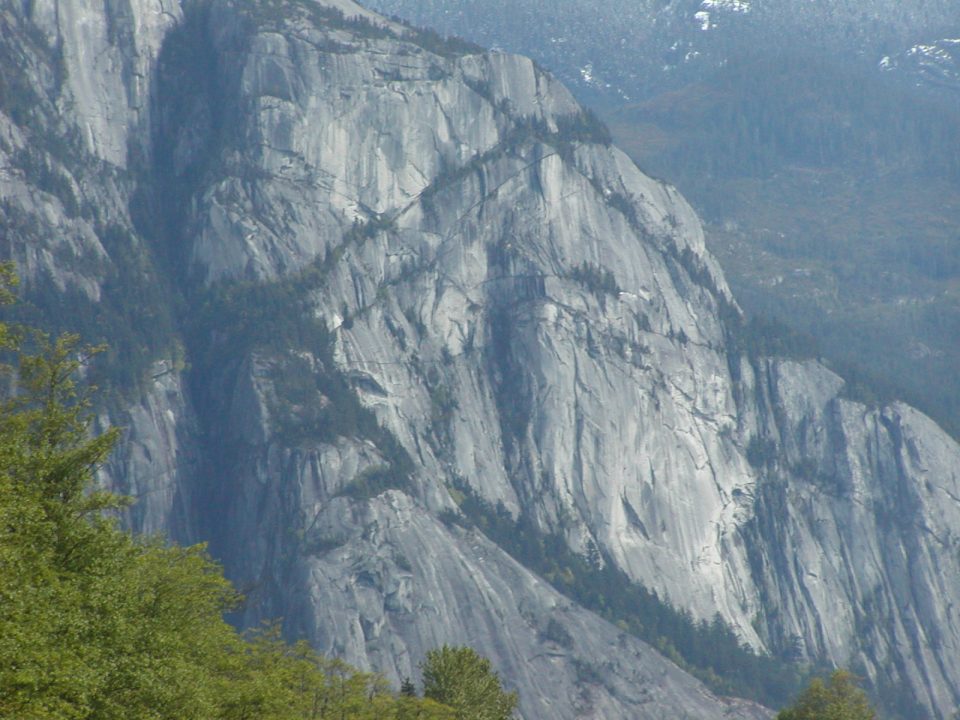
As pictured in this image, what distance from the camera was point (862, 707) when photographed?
13262 centimetres

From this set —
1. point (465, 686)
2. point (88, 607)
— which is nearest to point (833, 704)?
point (465, 686)

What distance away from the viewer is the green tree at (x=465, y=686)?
110 metres

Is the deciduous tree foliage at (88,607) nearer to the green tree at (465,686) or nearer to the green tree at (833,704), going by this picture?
the green tree at (465,686)

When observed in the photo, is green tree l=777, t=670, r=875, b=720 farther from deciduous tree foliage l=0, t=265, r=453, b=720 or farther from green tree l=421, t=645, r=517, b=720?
deciduous tree foliage l=0, t=265, r=453, b=720

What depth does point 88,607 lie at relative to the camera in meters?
58.2

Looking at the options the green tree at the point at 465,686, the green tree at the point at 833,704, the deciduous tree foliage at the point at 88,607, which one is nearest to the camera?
the deciduous tree foliage at the point at 88,607

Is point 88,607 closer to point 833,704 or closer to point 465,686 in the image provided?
point 465,686

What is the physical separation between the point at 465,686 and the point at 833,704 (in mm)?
35632

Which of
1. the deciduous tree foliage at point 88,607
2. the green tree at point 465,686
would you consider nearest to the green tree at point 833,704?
the green tree at point 465,686

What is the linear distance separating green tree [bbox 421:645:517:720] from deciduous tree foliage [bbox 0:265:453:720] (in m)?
24.7

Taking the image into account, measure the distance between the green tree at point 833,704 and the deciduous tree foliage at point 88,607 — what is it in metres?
56.0

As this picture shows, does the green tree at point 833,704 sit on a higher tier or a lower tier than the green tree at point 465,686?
lower

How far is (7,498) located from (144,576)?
18149 mm

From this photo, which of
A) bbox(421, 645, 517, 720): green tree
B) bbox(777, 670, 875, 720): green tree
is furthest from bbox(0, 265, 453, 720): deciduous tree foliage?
bbox(777, 670, 875, 720): green tree
